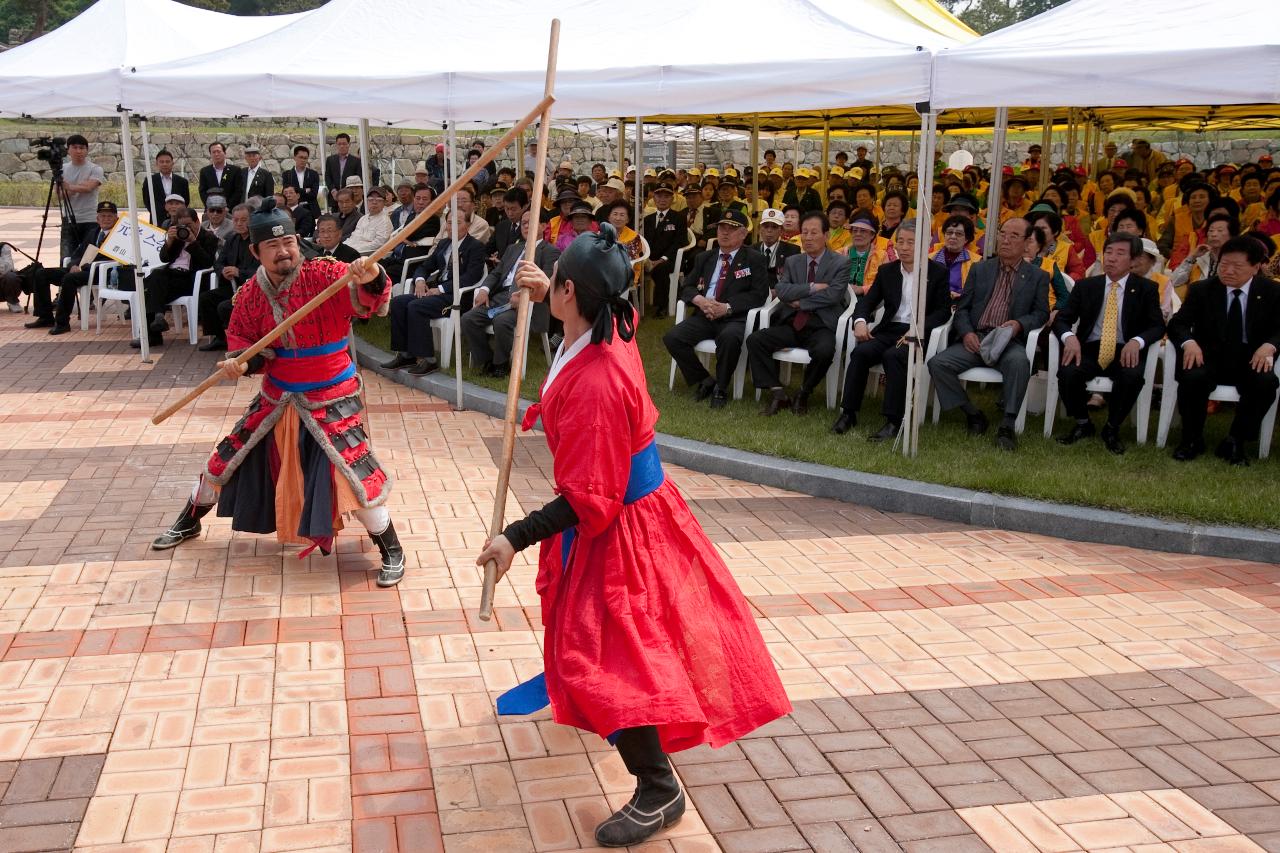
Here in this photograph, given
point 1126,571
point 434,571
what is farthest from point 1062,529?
point 434,571

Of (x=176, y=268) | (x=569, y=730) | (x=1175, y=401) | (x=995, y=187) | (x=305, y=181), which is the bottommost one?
(x=569, y=730)

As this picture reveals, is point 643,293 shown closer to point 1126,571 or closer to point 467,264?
point 467,264

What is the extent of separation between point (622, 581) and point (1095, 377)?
5.27m

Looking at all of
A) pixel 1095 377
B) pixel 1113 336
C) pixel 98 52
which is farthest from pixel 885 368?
pixel 98 52

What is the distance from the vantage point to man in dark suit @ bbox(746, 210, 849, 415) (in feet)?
27.7

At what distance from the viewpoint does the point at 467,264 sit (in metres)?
10.5

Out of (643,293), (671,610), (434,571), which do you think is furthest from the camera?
(643,293)

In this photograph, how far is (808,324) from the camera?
28.1 feet

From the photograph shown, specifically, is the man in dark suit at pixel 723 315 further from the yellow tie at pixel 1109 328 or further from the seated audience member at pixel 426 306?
the yellow tie at pixel 1109 328

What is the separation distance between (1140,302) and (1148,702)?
12.7ft

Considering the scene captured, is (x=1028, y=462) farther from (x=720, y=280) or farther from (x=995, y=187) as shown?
(x=720, y=280)

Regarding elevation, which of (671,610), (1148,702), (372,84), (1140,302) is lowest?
(1148,702)

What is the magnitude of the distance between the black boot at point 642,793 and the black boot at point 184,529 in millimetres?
3258

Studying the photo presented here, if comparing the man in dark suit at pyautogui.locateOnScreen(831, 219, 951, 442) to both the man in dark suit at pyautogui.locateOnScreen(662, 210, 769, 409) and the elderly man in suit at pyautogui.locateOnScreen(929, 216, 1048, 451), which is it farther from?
the man in dark suit at pyautogui.locateOnScreen(662, 210, 769, 409)
